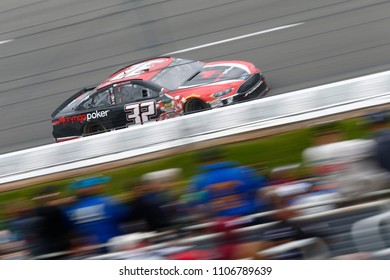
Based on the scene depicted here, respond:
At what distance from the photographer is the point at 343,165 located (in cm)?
497

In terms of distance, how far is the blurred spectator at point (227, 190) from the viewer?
4906 millimetres

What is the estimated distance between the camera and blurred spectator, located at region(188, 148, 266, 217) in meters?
4.91

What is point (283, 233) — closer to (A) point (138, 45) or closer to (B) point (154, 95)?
(A) point (138, 45)

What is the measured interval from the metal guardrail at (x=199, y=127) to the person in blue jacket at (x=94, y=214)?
1056mm

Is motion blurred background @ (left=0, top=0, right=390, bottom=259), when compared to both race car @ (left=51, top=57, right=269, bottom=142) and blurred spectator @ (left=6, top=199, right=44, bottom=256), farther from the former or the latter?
race car @ (left=51, top=57, right=269, bottom=142)

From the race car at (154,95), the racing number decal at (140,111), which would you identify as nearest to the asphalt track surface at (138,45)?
the race car at (154,95)

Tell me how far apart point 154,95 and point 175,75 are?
0.67 m

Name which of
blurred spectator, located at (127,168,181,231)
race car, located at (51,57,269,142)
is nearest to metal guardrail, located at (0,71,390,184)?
race car, located at (51,57,269,142)

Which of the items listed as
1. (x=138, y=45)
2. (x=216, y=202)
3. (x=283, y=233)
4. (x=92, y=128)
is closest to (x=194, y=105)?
(x=92, y=128)

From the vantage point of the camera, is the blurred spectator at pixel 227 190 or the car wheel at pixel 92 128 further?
the car wheel at pixel 92 128

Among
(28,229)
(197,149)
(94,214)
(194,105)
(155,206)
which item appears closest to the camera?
(155,206)

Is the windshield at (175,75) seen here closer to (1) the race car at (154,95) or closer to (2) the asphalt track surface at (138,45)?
(1) the race car at (154,95)

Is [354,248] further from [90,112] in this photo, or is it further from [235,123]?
[90,112]

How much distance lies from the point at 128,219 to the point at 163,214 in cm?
26
